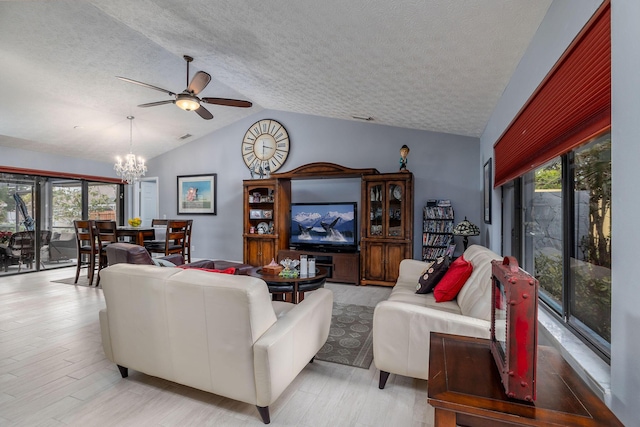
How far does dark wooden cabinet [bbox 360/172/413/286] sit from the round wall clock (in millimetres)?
1939

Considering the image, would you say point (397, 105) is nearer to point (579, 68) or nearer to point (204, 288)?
point (579, 68)

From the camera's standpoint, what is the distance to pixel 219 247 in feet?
21.9

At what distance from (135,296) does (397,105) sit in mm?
3525

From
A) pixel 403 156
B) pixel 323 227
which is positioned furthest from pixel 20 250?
pixel 403 156

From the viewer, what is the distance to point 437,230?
4.80 m

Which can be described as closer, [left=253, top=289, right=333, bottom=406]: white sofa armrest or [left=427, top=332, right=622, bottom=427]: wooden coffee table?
[left=427, top=332, right=622, bottom=427]: wooden coffee table

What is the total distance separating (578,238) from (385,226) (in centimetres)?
319

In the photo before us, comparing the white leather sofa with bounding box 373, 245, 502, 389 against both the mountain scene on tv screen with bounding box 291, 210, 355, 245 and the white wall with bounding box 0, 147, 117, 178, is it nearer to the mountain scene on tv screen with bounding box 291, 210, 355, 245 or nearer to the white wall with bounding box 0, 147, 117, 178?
the mountain scene on tv screen with bounding box 291, 210, 355, 245

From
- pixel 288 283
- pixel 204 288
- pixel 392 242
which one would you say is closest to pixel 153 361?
pixel 204 288

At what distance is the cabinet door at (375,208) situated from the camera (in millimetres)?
4891

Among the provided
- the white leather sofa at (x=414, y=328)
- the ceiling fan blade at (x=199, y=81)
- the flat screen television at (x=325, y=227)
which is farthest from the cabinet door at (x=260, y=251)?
the white leather sofa at (x=414, y=328)

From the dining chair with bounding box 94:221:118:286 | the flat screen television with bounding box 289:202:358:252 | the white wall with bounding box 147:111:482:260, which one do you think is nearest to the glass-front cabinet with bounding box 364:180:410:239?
the flat screen television with bounding box 289:202:358:252

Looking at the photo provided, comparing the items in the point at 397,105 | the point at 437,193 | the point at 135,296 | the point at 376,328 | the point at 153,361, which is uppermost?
the point at 397,105

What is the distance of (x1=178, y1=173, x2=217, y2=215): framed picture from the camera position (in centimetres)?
→ 669
